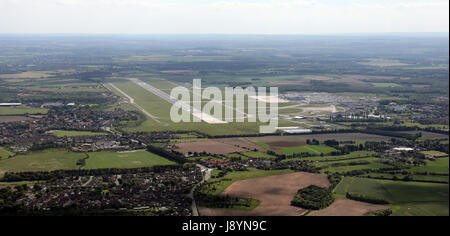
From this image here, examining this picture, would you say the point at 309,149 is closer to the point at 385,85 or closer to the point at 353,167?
the point at 353,167

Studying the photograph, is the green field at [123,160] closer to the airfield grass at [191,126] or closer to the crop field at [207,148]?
the crop field at [207,148]

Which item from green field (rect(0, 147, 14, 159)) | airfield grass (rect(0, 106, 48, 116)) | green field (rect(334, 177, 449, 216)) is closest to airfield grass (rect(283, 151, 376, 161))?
green field (rect(334, 177, 449, 216))

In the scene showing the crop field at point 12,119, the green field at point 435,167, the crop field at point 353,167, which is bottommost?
the crop field at point 353,167

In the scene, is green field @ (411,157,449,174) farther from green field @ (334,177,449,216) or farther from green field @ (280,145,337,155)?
green field @ (280,145,337,155)

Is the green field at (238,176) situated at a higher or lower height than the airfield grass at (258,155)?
lower

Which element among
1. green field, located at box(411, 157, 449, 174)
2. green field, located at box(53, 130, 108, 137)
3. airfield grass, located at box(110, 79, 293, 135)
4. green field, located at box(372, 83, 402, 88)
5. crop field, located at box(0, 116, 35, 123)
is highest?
green field, located at box(372, 83, 402, 88)

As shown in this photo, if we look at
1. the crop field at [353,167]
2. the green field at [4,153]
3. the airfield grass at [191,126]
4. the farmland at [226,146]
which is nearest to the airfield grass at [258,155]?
the farmland at [226,146]

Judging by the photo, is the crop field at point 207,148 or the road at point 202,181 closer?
the road at point 202,181
